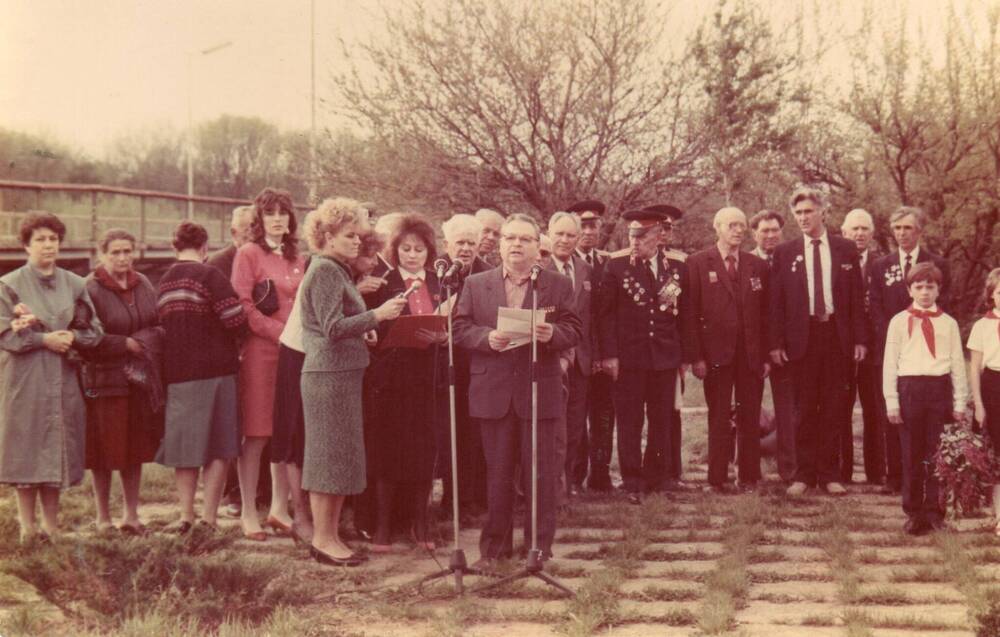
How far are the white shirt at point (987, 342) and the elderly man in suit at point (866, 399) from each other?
153cm

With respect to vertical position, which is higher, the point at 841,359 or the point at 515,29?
the point at 515,29

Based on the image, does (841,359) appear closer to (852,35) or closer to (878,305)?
(878,305)

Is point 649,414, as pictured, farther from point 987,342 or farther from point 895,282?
point 987,342

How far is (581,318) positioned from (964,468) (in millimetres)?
2794

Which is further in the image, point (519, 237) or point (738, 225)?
point (738, 225)

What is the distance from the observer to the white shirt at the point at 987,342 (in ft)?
22.9

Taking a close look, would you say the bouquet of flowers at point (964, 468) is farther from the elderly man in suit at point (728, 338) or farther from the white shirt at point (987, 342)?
the elderly man in suit at point (728, 338)

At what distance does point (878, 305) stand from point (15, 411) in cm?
593

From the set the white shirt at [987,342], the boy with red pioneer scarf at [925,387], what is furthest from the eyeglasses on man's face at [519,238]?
the white shirt at [987,342]

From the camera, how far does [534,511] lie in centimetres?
599

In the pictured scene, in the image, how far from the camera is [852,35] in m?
9.93

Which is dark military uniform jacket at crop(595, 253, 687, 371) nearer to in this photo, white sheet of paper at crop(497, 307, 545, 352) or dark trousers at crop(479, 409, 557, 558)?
dark trousers at crop(479, 409, 557, 558)

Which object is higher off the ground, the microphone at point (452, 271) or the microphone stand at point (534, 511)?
the microphone at point (452, 271)

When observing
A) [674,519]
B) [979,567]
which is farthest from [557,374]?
[979,567]
